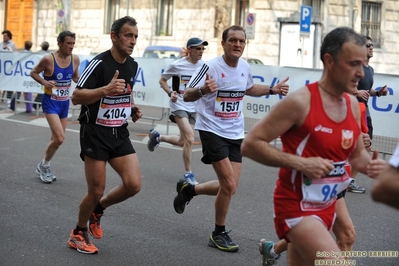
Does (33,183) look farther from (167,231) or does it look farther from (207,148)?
(207,148)

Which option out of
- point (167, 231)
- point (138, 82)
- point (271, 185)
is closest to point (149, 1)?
point (138, 82)

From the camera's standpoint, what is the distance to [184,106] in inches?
415

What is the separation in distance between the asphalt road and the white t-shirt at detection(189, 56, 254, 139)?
106 centimetres

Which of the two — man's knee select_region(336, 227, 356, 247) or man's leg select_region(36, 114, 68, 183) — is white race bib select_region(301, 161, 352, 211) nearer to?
man's knee select_region(336, 227, 356, 247)

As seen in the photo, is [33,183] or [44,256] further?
[33,183]

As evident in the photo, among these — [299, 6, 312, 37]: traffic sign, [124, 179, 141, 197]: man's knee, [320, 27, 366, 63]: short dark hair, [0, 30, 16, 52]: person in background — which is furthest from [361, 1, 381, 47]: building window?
[320, 27, 366, 63]: short dark hair

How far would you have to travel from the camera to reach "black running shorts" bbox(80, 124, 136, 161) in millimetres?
6250

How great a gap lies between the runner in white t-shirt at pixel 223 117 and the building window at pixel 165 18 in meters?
29.6

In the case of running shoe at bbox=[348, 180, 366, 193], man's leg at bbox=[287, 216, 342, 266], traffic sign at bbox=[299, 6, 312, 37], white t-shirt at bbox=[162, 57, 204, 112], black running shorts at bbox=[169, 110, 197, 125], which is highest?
traffic sign at bbox=[299, 6, 312, 37]

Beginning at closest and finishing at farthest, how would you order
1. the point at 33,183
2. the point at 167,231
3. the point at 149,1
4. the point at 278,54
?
the point at 167,231 → the point at 33,183 → the point at 278,54 → the point at 149,1

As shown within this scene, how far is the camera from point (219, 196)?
668 cm

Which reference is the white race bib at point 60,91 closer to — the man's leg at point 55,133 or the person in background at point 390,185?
the man's leg at point 55,133

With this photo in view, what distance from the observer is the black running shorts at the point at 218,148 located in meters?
6.73

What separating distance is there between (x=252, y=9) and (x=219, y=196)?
91.1 feet
